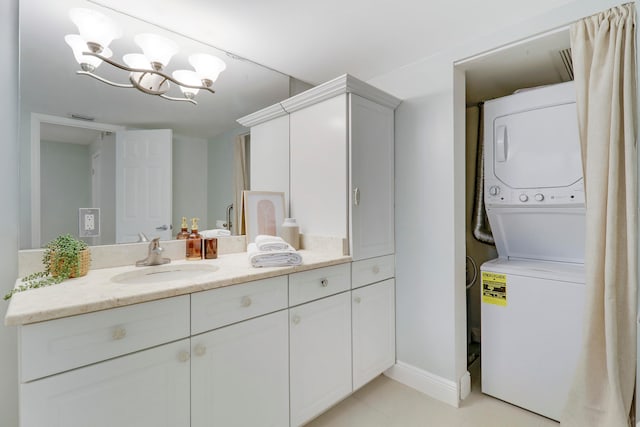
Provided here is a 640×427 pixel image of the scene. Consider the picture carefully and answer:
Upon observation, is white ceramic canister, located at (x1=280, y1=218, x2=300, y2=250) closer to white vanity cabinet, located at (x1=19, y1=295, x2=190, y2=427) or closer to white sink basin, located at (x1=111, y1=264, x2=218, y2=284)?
white sink basin, located at (x1=111, y1=264, x2=218, y2=284)

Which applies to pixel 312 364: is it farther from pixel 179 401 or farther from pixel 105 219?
pixel 105 219

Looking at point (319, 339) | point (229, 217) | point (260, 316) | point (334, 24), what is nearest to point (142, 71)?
point (229, 217)

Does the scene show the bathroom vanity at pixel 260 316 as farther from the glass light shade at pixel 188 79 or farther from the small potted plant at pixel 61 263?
the glass light shade at pixel 188 79

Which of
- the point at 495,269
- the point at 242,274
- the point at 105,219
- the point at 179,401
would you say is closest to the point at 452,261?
the point at 495,269

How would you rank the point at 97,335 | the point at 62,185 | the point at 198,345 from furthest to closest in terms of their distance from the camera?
the point at 62,185 < the point at 198,345 < the point at 97,335

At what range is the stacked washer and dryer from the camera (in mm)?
1704

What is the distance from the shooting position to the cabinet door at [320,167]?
1.88 meters

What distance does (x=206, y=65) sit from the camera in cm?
178

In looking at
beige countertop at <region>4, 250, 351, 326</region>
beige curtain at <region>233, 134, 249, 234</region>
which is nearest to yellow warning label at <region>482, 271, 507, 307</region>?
beige countertop at <region>4, 250, 351, 326</region>

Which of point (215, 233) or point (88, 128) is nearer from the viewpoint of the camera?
point (88, 128)

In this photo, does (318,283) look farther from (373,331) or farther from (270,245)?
(373,331)

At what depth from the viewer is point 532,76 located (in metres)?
2.09

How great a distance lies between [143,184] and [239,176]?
0.59 m

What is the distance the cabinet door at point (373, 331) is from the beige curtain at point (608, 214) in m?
0.98
